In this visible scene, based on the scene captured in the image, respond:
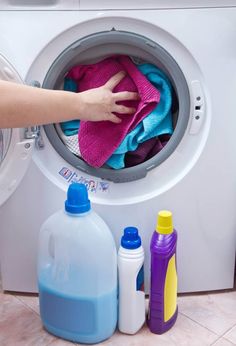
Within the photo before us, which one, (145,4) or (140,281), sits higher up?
(145,4)

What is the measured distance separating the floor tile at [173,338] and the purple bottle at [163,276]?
16 mm

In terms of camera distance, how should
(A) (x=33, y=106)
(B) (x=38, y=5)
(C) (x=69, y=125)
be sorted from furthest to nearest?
(C) (x=69, y=125) < (B) (x=38, y=5) < (A) (x=33, y=106)

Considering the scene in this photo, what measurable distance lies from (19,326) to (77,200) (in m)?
0.37

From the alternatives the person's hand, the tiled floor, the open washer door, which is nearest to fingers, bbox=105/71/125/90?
the person's hand

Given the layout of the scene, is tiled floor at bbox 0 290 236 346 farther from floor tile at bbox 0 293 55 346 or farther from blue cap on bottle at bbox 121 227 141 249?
blue cap on bottle at bbox 121 227 141 249

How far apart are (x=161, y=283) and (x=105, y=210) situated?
0.21 meters

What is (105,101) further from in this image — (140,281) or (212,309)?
(212,309)

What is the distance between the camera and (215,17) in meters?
0.97

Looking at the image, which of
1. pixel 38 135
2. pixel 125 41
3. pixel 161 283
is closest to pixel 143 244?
pixel 161 283

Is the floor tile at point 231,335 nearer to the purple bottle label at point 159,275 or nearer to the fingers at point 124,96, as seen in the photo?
the purple bottle label at point 159,275

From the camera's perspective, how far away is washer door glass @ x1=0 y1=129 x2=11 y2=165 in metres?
1.01

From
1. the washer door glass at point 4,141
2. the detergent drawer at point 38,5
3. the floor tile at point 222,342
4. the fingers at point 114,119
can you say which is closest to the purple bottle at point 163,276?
the floor tile at point 222,342

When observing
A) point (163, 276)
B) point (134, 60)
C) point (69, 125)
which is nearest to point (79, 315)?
point (163, 276)

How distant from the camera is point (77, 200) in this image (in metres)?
0.97
